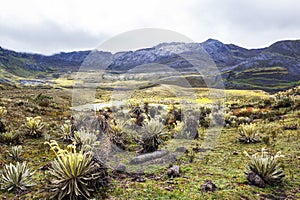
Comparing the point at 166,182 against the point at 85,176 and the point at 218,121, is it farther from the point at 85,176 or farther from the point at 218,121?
the point at 218,121

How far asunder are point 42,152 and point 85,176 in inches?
172

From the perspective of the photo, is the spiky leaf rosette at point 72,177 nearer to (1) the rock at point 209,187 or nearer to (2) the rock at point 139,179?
(2) the rock at point 139,179

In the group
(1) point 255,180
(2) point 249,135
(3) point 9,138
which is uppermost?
(2) point 249,135

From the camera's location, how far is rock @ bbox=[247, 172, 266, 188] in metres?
5.95

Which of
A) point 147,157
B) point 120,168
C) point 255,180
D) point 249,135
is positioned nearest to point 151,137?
point 147,157

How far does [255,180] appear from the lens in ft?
19.8

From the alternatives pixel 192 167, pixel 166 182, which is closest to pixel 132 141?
pixel 192 167

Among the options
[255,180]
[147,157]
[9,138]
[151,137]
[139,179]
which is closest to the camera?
[255,180]

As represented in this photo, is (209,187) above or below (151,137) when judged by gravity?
below

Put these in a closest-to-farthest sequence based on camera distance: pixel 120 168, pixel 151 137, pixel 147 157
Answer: pixel 120 168 → pixel 147 157 → pixel 151 137

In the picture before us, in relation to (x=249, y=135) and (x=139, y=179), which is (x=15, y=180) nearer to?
(x=139, y=179)

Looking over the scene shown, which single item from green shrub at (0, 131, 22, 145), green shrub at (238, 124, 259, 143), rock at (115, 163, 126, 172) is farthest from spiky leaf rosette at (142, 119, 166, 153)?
green shrub at (0, 131, 22, 145)

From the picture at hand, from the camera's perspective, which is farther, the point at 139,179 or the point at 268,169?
the point at 139,179

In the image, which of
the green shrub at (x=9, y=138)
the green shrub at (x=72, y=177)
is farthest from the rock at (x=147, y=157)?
the green shrub at (x=9, y=138)
